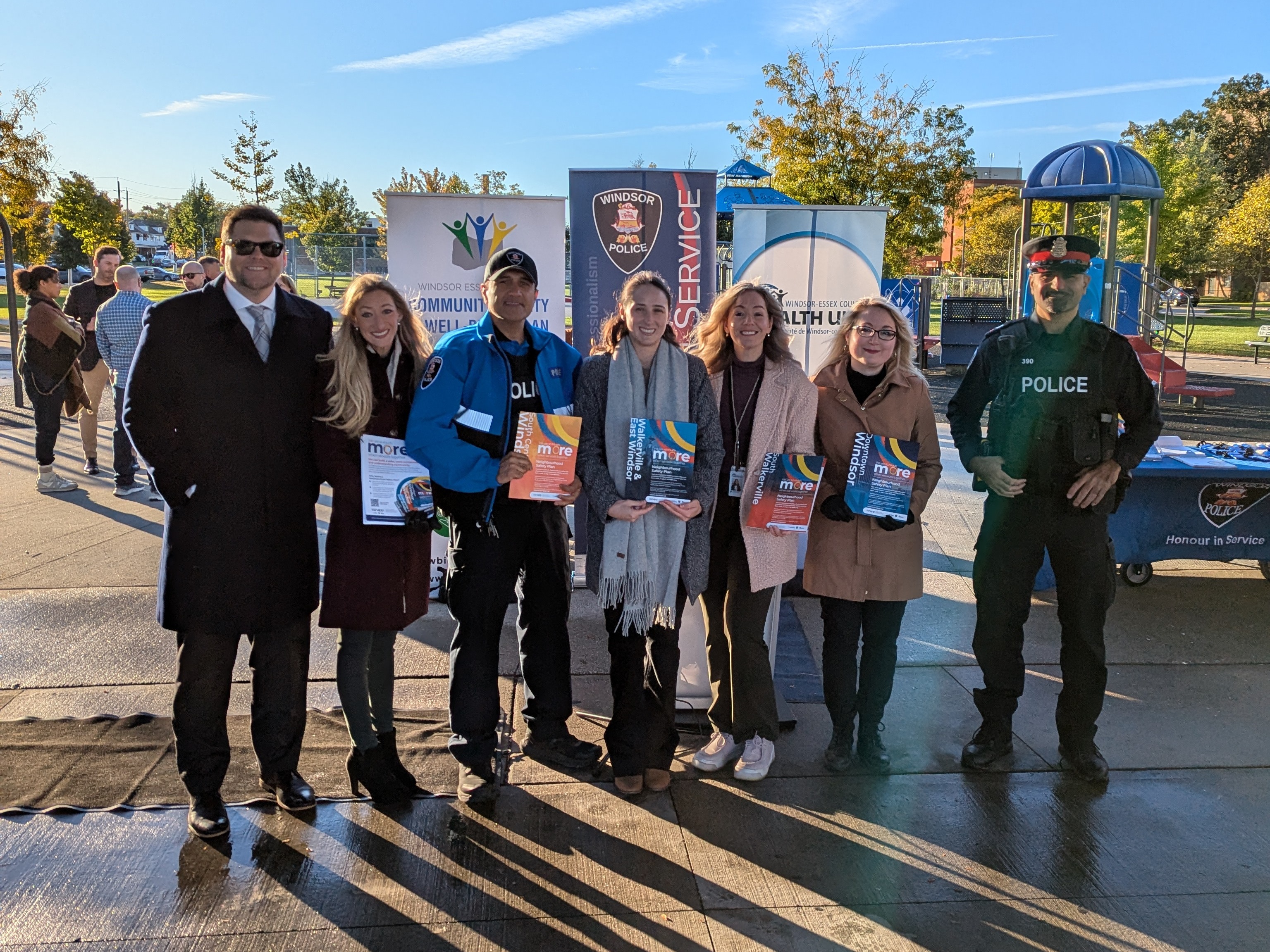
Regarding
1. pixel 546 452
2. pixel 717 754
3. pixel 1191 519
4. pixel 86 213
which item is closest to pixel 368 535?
pixel 546 452

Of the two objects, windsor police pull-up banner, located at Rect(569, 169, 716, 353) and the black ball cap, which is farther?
windsor police pull-up banner, located at Rect(569, 169, 716, 353)

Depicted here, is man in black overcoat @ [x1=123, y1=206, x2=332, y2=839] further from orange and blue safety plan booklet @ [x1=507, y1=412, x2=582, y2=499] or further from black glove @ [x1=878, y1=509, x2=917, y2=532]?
black glove @ [x1=878, y1=509, x2=917, y2=532]

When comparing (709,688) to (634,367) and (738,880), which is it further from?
(634,367)

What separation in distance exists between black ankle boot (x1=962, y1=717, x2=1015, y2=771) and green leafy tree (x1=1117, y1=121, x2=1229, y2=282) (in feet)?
91.0

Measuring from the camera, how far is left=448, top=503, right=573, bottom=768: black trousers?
3.44m

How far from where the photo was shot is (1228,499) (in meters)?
5.68

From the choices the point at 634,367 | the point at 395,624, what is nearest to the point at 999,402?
the point at 634,367

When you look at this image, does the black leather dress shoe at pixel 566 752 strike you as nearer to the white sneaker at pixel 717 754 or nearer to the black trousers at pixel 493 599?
the black trousers at pixel 493 599

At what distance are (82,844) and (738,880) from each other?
223 centimetres

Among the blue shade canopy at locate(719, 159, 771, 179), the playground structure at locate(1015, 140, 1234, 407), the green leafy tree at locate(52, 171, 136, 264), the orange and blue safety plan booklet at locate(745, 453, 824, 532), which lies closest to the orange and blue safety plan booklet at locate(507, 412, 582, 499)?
the orange and blue safety plan booklet at locate(745, 453, 824, 532)

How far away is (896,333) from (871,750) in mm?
1692

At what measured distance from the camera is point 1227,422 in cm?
1237

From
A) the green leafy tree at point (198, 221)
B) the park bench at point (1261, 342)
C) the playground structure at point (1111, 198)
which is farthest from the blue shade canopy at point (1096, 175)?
the green leafy tree at point (198, 221)

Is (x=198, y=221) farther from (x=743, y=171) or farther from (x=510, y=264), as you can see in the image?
(x=510, y=264)
